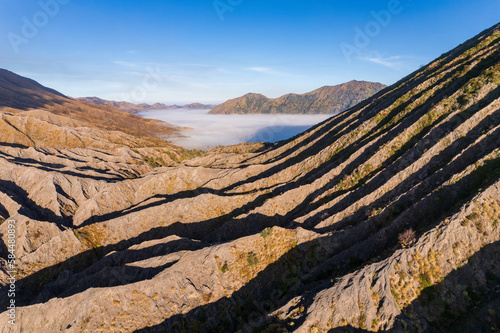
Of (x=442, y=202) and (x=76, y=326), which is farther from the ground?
(x=442, y=202)

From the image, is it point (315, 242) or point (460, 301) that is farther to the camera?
point (315, 242)

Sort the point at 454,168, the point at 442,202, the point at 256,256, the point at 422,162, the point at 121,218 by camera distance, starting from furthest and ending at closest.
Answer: the point at 121,218, the point at 422,162, the point at 256,256, the point at 454,168, the point at 442,202

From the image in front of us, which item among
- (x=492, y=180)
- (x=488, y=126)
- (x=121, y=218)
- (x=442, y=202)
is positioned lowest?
(x=121, y=218)

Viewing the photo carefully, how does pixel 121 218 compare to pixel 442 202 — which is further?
pixel 121 218

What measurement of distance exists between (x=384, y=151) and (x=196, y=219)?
39.4 meters

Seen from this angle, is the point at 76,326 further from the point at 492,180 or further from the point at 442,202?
the point at 492,180

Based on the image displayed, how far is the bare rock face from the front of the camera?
57.0ft

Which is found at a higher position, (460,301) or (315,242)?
(460,301)

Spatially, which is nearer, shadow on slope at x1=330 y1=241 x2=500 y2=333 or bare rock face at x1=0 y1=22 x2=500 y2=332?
shadow on slope at x1=330 y1=241 x2=500 y2=333

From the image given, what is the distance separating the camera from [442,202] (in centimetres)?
2327

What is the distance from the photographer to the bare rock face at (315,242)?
57.0ft

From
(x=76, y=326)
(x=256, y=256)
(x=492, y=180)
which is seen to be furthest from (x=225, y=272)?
(x=492, y=180)

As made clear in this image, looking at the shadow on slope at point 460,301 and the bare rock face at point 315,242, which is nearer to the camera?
the shadow on slope at point 460,301

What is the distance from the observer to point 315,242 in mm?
29125
